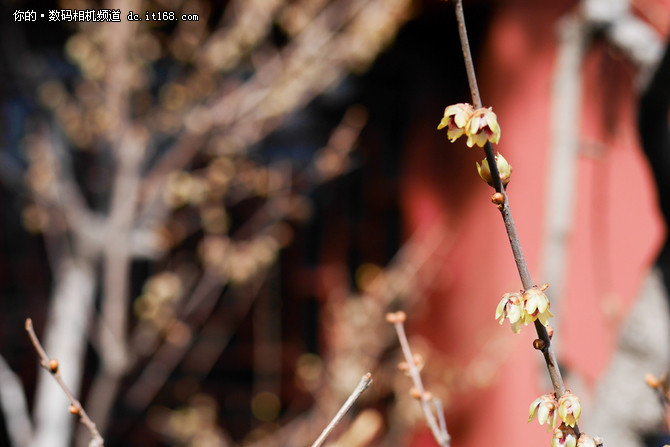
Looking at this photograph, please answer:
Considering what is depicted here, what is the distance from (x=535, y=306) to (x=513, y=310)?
21mm

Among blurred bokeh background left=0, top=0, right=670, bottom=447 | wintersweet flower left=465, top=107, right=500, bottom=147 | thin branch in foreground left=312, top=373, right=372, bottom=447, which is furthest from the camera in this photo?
blurred bokeh background left=0, top=0, right=670, bottom=447

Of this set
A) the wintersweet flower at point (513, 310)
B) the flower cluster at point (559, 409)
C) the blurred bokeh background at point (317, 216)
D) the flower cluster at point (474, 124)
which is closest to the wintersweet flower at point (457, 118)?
the flower cluster at point (474, 124)

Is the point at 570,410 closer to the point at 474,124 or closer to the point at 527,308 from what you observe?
the point at 527,308

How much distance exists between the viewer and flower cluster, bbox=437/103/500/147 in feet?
1.57

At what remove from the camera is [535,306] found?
19.8 inches

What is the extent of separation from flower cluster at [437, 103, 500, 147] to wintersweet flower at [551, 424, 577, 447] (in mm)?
273

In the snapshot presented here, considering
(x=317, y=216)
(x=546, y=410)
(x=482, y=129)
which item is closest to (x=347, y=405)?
(x=546, y=410)

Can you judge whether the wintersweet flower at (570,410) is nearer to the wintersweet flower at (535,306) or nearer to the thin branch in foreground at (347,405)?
the wintersweet flower at (535,306)

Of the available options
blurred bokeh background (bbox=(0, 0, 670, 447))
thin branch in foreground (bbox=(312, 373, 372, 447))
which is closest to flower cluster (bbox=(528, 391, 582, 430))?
thin branch in foreground (bbox=(312, 373, 372, 447))

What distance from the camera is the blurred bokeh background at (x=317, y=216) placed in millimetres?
1904

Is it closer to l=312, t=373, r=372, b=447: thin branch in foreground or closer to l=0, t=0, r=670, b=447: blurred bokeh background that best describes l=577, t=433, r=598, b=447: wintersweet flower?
l=312, t=373, r=372, b=447: thin branch in foreground

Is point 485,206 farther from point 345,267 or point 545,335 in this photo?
point 545,335

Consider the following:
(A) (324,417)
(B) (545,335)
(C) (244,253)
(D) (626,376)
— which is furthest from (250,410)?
(B) (545,335)

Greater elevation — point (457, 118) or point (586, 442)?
point (457, 118)
